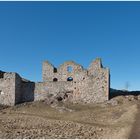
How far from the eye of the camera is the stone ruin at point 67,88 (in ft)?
169

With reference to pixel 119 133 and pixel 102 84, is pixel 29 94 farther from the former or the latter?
pixel 119 133

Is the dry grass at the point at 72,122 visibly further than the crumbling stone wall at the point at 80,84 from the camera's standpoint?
No

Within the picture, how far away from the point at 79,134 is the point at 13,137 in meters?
5.74

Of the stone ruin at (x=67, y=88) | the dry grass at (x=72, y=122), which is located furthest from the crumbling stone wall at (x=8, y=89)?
the dry grass at (x=72, y=122)

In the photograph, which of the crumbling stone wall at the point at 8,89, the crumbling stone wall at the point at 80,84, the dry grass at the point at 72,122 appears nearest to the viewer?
the dry grass at the point at 72,122

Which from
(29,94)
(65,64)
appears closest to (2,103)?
(29,94)

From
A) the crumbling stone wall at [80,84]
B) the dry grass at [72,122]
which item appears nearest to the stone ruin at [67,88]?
the crumbling stone wall at [80,84]

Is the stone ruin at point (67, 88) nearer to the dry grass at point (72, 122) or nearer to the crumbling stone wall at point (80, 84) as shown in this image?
the crumbling stone wall at point (80, 84)

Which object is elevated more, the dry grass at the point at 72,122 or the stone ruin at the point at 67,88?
the stone ruin at the point at 67,88

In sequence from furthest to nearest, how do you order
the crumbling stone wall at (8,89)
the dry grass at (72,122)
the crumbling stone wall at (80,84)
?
the crumbling stone wall at (8,89), the crumbling stone wall at (80,84), the dry grass at (72,122)

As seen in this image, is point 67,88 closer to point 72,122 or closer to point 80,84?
point 80,84

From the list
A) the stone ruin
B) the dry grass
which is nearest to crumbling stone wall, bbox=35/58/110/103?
the stone ruin

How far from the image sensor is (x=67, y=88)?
5416cm

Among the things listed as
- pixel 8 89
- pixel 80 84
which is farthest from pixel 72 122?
pixel 8 89
